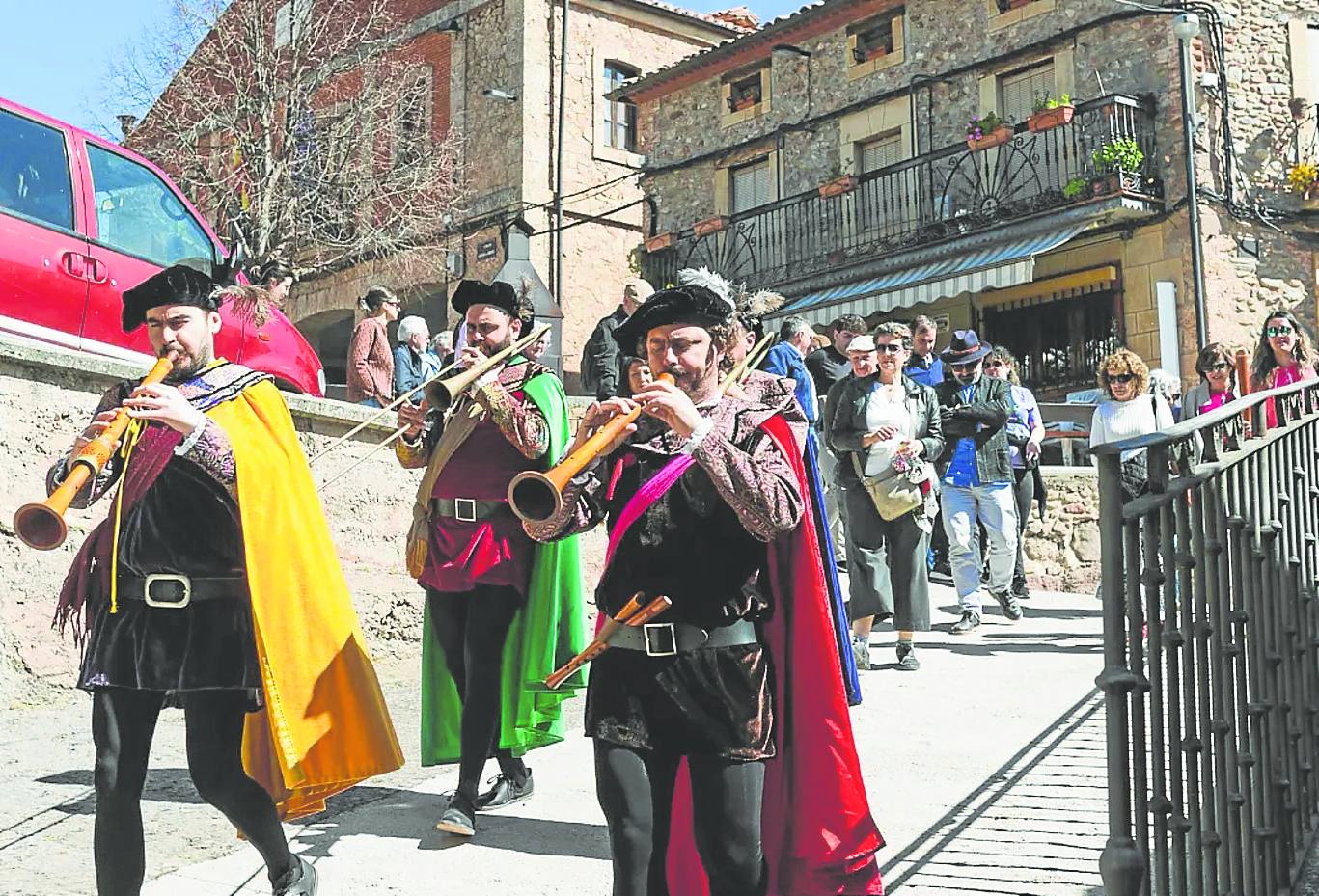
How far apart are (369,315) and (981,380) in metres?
4.94

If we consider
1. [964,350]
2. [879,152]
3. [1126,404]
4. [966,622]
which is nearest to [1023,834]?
[1126,404]

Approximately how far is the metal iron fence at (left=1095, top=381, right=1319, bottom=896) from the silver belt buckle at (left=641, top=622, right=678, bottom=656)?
96 centimetres

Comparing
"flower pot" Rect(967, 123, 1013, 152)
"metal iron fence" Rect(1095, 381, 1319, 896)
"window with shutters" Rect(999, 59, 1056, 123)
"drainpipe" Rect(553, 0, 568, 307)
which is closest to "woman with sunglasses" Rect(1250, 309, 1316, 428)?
"metal iron fence" Rect(1095, 381, 1319, 896)

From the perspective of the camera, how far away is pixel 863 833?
3660 millimetres

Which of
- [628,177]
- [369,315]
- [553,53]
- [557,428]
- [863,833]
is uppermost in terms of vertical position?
[553,53]

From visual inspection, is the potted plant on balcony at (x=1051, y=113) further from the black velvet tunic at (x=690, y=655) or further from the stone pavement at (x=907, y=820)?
the black velvet tunic at (x=690, y=655)

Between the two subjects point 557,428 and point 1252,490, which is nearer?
point 1252,490

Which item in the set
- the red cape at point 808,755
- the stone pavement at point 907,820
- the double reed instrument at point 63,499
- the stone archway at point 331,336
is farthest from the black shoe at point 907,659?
the stone archway at point 331,336

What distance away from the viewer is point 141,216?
27.5ft

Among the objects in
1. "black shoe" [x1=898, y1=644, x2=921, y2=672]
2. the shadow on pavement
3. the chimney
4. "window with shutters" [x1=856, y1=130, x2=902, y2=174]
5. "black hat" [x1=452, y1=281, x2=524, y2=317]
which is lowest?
the shadow on pavement

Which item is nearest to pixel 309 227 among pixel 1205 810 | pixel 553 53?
pixel 553 53

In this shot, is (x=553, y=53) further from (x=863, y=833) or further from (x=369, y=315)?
(x=863, y=833)

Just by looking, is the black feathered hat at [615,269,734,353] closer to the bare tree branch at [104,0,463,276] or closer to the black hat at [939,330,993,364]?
the black hat at [939,330,993,364]

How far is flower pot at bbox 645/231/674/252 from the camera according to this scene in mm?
27078
